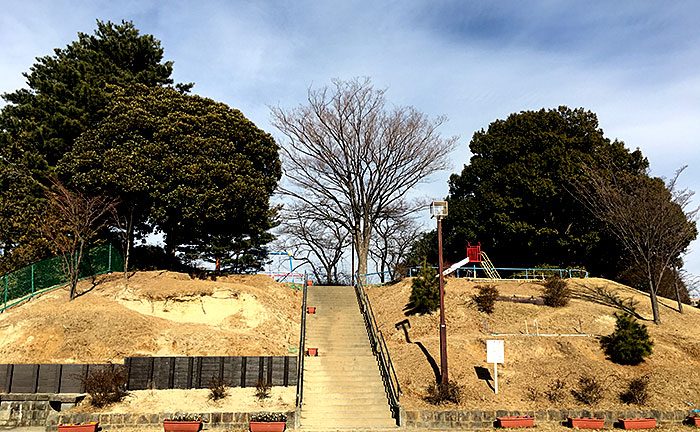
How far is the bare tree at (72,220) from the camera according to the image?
2242 centimetres

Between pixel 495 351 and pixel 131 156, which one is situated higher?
pixel 131 156

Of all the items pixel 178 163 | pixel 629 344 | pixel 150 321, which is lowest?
pixel 629 344

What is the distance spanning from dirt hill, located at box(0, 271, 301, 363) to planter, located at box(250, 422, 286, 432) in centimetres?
608

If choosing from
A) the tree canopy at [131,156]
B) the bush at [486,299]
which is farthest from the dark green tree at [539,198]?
the tree canopy at [131,156]

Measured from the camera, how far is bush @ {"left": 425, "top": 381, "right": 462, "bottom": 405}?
16.4 meters

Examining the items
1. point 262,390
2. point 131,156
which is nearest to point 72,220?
point 131,156

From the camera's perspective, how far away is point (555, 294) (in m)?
24.2

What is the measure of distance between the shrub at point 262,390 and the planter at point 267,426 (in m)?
2.27

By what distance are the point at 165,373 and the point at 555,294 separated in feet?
60.2

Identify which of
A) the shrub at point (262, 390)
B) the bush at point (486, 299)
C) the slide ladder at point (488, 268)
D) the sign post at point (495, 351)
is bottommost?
the shrub at point (262, 390)

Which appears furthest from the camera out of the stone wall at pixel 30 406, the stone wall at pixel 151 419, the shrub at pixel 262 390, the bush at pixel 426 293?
the bush at pixel 426 293

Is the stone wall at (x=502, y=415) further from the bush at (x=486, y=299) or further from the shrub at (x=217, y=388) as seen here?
the bush at (x=486, y=299)

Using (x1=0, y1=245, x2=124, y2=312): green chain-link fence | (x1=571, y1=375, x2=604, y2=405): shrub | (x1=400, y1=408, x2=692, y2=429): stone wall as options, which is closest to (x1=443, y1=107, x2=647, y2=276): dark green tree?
(x1=571, y1=375, x2=604, y2=405): shrub

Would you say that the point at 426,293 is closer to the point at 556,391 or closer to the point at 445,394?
the point at 445,394
